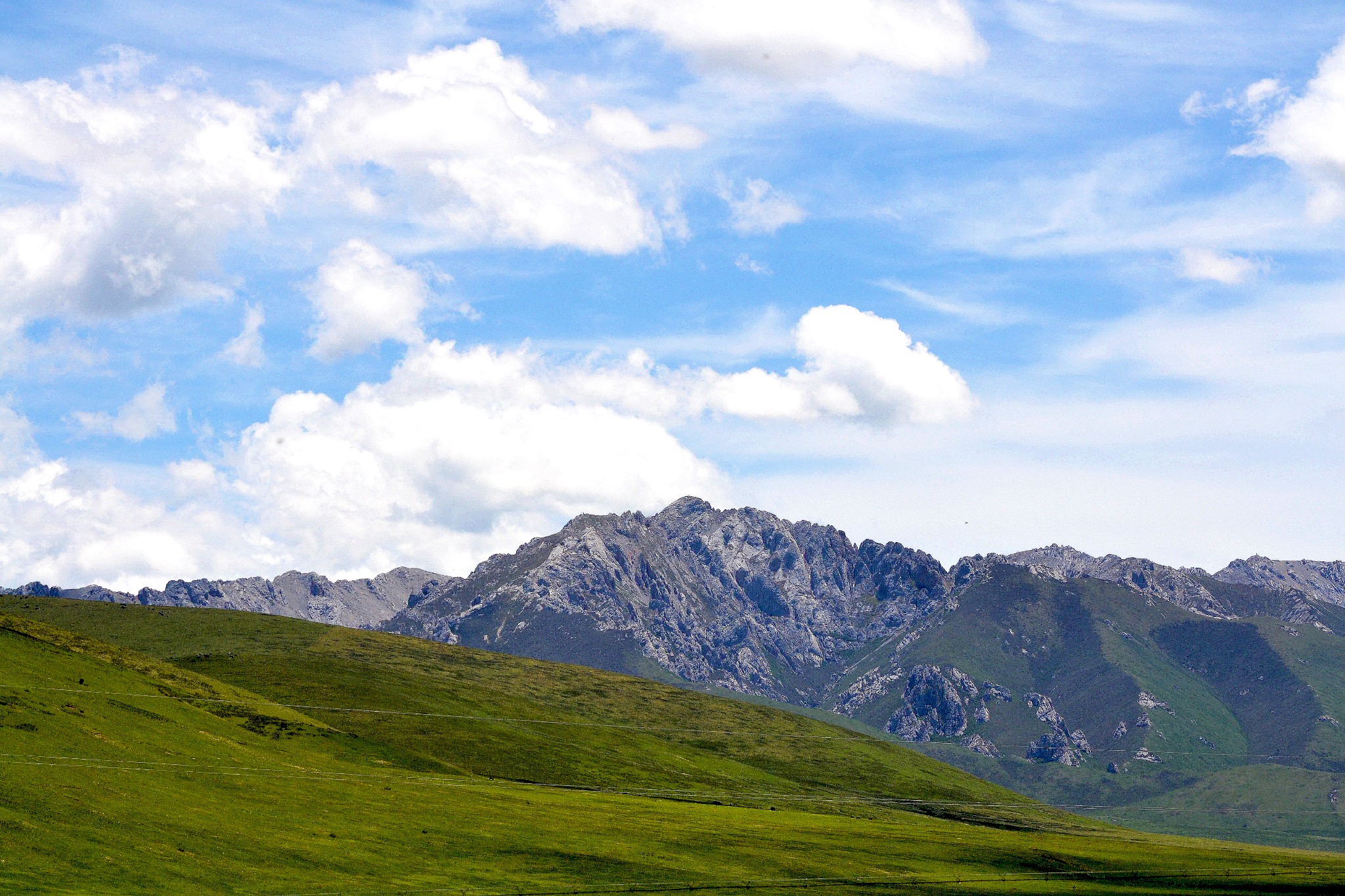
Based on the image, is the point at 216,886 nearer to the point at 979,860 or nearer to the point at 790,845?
Result: the point at 790,845

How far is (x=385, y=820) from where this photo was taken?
500 ft

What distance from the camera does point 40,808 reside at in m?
115

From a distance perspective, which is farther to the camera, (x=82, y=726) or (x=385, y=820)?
(x=82, y=726)

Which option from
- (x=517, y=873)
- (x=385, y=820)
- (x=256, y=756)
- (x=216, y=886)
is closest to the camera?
(x=216, y=886)

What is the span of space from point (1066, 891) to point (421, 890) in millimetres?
90474

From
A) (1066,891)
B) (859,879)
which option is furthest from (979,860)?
(859,879)

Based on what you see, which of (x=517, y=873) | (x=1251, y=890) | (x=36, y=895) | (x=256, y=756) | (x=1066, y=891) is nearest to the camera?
(x=36, y=895)

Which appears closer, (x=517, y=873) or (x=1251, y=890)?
(x=517, y=873)

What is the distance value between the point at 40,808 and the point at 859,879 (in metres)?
94.2

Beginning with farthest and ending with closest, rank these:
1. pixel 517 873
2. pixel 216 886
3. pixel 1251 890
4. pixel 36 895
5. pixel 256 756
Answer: pixel 256 756 → pixel 1251 890 → pixel 517 873 → pixel 216 886 → pixel 36 895

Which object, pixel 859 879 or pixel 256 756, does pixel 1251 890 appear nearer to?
pixel 859 879

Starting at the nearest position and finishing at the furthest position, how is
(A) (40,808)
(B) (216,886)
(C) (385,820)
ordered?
(B) (216,886)
(A) (40,808)
(C) (385,820)

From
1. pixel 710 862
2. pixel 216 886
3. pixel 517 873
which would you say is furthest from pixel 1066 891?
pixel 216 886

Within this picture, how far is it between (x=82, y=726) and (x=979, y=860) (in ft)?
435
